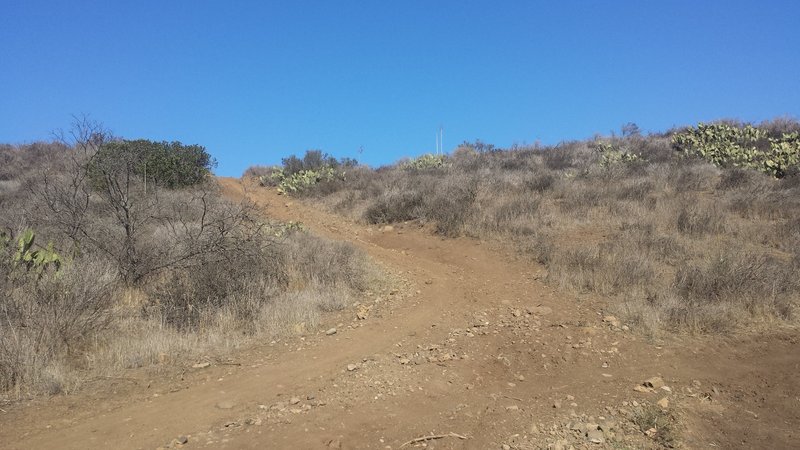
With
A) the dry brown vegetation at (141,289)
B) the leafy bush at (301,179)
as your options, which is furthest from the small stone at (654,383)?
the leafy bush at (301,179)

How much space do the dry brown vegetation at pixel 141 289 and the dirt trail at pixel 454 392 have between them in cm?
55

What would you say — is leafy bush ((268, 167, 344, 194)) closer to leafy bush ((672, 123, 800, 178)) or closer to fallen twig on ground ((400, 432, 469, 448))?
leafy bush ((672, 123, 800, 178))

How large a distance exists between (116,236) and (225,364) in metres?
4.17

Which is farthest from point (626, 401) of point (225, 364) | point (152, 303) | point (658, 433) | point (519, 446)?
point (152, 303)

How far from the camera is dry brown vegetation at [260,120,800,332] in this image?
7508mm

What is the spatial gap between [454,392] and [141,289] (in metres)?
5.53

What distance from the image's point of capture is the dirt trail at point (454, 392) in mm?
4508

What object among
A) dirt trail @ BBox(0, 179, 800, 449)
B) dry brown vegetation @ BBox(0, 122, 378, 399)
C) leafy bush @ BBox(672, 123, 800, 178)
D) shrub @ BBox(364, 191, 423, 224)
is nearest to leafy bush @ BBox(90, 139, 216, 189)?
dry brown vegetation @ BBox(0, 122, 378, 399)

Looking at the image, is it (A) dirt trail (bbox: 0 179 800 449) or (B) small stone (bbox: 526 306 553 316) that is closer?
(A) dirt trail (bbox: 0 179 800 449)

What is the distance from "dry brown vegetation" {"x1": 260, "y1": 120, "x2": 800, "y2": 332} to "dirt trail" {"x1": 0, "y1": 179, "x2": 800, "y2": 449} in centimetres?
78

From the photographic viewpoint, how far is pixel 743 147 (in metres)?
19.5

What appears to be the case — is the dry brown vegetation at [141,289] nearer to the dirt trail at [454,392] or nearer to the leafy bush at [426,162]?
the dirt trail at [454,392]

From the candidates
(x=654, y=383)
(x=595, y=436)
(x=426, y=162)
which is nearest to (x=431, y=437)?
(x=595, y=436)

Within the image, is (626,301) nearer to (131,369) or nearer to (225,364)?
(225,364)
